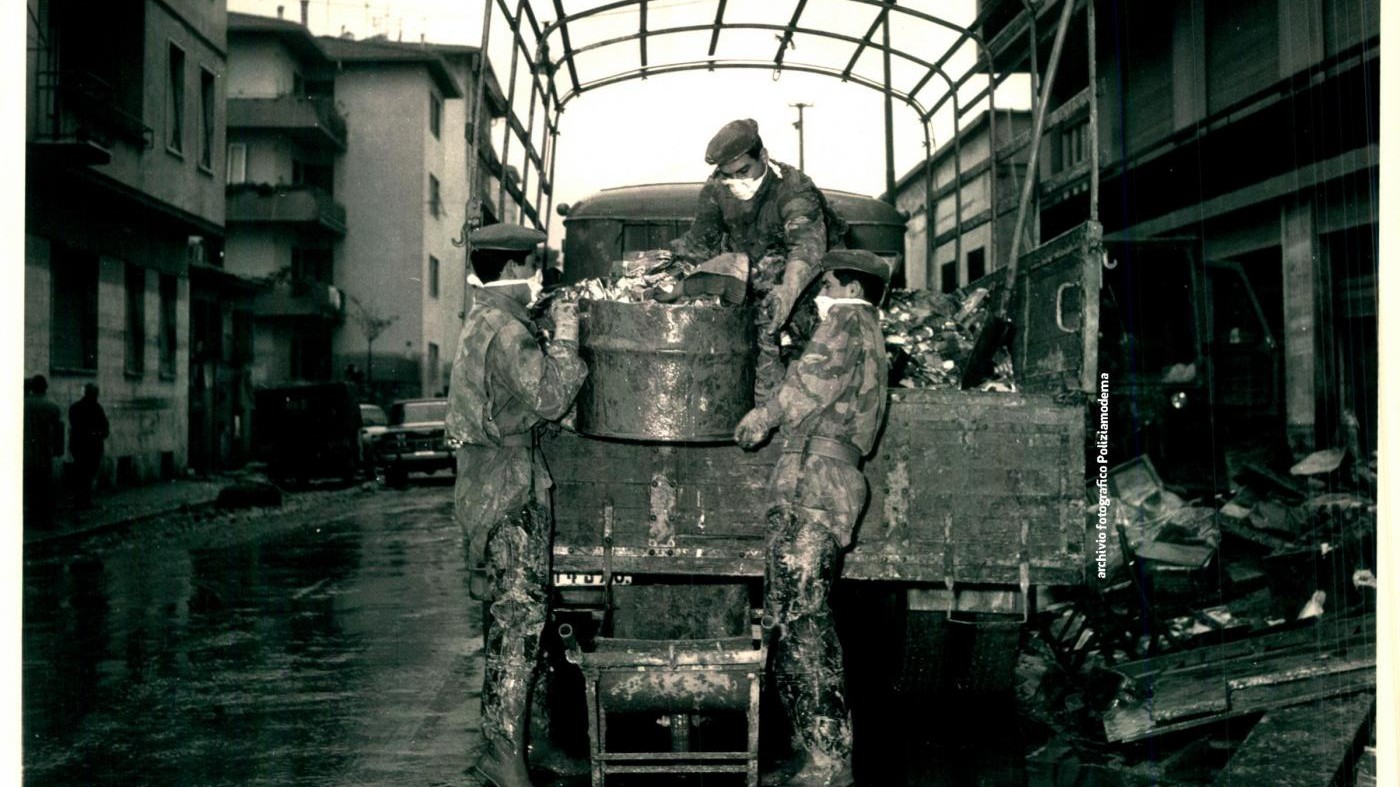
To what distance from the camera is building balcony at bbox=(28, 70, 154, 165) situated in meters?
17.6

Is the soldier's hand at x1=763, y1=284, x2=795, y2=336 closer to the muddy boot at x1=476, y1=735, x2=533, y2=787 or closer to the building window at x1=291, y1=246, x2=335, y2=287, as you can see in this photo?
the muddy boot at x1=476, y1=735, x2=533, y2=787

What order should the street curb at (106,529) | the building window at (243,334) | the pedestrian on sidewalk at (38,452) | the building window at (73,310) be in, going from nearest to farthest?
1. the street curb at (106,529)
2. the pedestrian on sidewalk at (38,452)
3. the building window at (73,310)
4. the building window at (243,334)

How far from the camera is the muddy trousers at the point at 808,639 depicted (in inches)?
187

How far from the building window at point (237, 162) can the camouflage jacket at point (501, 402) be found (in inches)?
1585

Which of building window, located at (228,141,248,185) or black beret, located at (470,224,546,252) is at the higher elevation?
building window, located at (228,141,248,185)

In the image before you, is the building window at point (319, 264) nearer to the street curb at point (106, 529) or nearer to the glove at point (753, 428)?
the street curb at point (106, 529)

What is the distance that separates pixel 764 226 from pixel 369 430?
24305 mm

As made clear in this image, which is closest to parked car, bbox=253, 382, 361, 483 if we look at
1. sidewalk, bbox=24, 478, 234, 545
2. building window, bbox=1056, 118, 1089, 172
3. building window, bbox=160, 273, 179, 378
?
sidewalk, bbox=24, 478, 234, 545

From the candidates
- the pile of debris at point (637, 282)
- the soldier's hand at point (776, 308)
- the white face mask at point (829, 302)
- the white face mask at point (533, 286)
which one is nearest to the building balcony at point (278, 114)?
the pile of debris at point (637, 282)

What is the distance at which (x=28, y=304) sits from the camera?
16.6 m

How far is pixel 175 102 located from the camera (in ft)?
79.8

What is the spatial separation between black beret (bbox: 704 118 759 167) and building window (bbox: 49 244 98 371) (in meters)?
15.2

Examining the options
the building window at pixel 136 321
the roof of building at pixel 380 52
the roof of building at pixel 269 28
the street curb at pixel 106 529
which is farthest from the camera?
the roof of building at pixel 380 52

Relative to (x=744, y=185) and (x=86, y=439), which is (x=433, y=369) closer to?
(x=86, y=439)
